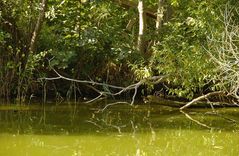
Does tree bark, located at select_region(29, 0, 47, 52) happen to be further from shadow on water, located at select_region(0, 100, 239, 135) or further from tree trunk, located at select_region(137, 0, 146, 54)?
tree trunk, located at select_region(137, 0, 146, 54)

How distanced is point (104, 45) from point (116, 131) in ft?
12.3

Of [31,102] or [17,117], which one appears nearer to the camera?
[17,117]

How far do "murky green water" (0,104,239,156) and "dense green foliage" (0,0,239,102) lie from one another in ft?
2.47

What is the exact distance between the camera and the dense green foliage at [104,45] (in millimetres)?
8633

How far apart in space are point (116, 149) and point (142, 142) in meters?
0.57

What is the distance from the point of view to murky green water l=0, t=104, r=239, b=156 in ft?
19.2

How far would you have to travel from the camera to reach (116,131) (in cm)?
692

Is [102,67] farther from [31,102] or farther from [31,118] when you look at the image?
[31,118]

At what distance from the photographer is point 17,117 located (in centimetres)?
771

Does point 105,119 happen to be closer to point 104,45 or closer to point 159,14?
point 104,45

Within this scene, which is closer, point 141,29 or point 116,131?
point 116,131

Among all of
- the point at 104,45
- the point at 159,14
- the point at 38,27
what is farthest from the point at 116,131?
the point at 159,14

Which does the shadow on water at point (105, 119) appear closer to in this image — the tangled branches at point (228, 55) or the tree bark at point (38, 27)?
the tangled branches at point (228, 55)

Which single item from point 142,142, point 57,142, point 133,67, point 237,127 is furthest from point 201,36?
point 57,142
